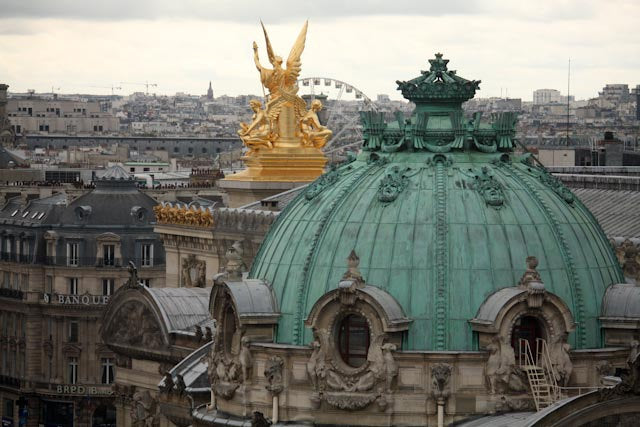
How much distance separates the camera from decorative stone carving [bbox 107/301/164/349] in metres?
74.8

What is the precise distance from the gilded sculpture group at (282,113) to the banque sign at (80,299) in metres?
36.4

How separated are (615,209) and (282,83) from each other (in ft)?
66.0

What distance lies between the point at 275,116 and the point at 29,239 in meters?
42.3

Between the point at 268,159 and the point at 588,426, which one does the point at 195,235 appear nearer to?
the point at 268,159

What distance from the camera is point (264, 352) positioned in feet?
157

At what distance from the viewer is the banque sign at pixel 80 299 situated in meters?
134

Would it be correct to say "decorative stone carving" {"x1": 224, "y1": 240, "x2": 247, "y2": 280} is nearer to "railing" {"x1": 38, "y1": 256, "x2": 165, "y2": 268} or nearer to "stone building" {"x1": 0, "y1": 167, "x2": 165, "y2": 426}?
"stone building" {"x1": 0, "y1": 167, "x2": 165, "y2": 426}

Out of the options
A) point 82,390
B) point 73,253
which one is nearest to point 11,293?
point 73,253

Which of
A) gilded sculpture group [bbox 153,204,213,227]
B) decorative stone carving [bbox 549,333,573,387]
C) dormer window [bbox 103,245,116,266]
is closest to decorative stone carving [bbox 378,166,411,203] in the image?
decorative stone carving [bbox 549,333,573,387]

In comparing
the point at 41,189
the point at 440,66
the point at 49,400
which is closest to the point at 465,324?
the point at 440,66

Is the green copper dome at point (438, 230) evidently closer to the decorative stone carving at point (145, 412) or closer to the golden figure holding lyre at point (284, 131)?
the decorative stone carving at point (145, 412)

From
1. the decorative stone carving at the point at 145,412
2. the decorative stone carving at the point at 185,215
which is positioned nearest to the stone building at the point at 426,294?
the decorative stone carving at the point at 145,412

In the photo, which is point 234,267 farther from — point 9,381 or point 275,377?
point 9,381

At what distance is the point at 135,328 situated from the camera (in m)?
76.4
